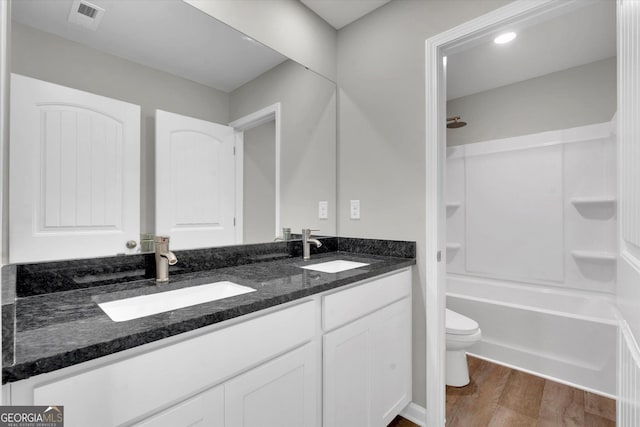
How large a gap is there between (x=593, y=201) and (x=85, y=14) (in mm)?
3333

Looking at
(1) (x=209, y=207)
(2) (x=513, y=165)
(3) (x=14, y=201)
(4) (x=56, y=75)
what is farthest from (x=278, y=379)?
(2) (x=513, y=165)

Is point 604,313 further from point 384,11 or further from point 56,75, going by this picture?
point 56,75

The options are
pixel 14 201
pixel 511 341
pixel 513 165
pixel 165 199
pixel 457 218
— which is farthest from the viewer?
pixel 457 218

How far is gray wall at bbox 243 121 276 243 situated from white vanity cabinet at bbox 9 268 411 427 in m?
0.63

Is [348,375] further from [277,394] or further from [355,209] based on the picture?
[355,209]

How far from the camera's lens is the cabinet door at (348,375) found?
3.99 ft

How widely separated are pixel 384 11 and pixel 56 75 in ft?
5.66

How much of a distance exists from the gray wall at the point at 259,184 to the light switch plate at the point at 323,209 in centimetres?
37

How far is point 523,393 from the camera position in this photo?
197cm

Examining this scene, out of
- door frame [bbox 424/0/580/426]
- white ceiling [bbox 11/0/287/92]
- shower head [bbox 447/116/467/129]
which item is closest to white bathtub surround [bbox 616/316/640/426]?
door frame [bbox 424/0/580/426]

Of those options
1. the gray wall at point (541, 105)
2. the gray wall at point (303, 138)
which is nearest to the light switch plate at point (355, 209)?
the gray wall at point (303, 138)

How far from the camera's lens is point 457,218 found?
329 centimetres

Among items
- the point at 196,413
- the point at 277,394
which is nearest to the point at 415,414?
the point at 277,394

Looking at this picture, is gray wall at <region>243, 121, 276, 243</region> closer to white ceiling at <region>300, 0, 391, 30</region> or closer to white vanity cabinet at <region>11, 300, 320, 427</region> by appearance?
white vanity cabinet at <region>11, 300, 320, 427</region>
